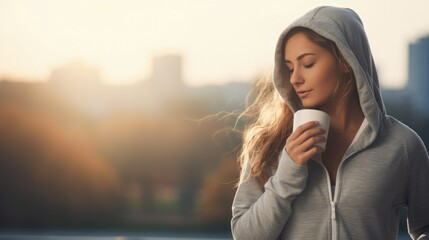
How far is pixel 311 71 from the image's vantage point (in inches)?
64.3

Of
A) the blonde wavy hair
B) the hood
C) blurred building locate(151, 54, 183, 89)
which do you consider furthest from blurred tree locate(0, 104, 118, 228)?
the hood

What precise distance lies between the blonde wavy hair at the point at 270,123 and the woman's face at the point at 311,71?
2cm

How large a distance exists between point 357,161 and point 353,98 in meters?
0.15

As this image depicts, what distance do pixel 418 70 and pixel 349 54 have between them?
790 inches

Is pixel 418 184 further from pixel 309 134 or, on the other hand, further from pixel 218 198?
pixel 218 198

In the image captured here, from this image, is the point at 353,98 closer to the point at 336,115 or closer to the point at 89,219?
the point at 336,115

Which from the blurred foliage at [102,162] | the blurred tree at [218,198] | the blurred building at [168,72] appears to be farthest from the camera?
the blurred tree at [218,198]

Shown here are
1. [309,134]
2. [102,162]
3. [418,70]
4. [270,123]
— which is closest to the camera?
[309,134]

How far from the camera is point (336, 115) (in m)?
1.73

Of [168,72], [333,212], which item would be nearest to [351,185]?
[333,212]

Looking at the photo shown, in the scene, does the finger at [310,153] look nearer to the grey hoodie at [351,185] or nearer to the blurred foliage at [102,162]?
the grey hoodie at [351,185]

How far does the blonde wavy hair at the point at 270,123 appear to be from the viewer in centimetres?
169

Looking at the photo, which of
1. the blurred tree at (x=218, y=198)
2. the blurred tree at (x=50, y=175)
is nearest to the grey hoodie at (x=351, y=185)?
the blurred tree at (x=218, y=198)

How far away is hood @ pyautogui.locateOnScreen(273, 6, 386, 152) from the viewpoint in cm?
166
